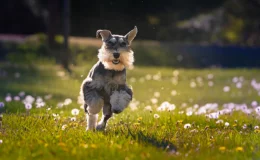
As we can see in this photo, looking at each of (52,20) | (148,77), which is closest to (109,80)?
(148,77)

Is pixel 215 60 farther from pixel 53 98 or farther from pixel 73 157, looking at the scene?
pixel 73 157

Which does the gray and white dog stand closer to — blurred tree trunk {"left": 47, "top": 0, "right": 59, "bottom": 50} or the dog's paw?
the dog's paw

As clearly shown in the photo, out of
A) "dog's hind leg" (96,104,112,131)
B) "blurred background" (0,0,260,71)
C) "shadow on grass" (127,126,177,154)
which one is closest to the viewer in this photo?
"shadow on grass" (127,126,177,154)

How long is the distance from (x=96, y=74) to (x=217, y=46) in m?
24.6

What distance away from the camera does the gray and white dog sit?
762cm

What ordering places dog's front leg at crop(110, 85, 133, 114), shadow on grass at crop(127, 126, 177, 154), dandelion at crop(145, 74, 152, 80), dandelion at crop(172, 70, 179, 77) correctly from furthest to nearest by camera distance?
dandelion at crop(172, 70, 179, 77), dandelion at crop(145, 74, 152, 80), dog's front leg at crop(110, 85, 133, 114), shadow on grass at crop(127, 126, 177, 154)

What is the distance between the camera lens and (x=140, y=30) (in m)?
37.4

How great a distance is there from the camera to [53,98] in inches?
608

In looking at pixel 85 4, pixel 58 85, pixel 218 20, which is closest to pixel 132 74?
pixel 58 85

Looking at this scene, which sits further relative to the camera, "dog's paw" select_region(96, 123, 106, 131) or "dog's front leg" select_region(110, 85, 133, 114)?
"dog's paw" select_region(96, 123, 106, 131)

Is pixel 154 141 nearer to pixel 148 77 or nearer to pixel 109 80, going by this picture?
pixel 109 80

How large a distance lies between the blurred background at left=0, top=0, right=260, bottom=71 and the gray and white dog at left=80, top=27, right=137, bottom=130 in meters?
17.0

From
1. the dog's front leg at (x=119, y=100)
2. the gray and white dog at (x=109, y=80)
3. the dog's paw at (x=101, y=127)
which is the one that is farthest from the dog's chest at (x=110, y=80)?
the dog's paw at (x=101, y=127)

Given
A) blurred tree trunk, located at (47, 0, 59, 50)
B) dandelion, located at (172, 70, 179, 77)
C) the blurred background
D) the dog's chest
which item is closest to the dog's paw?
the dog's chest
